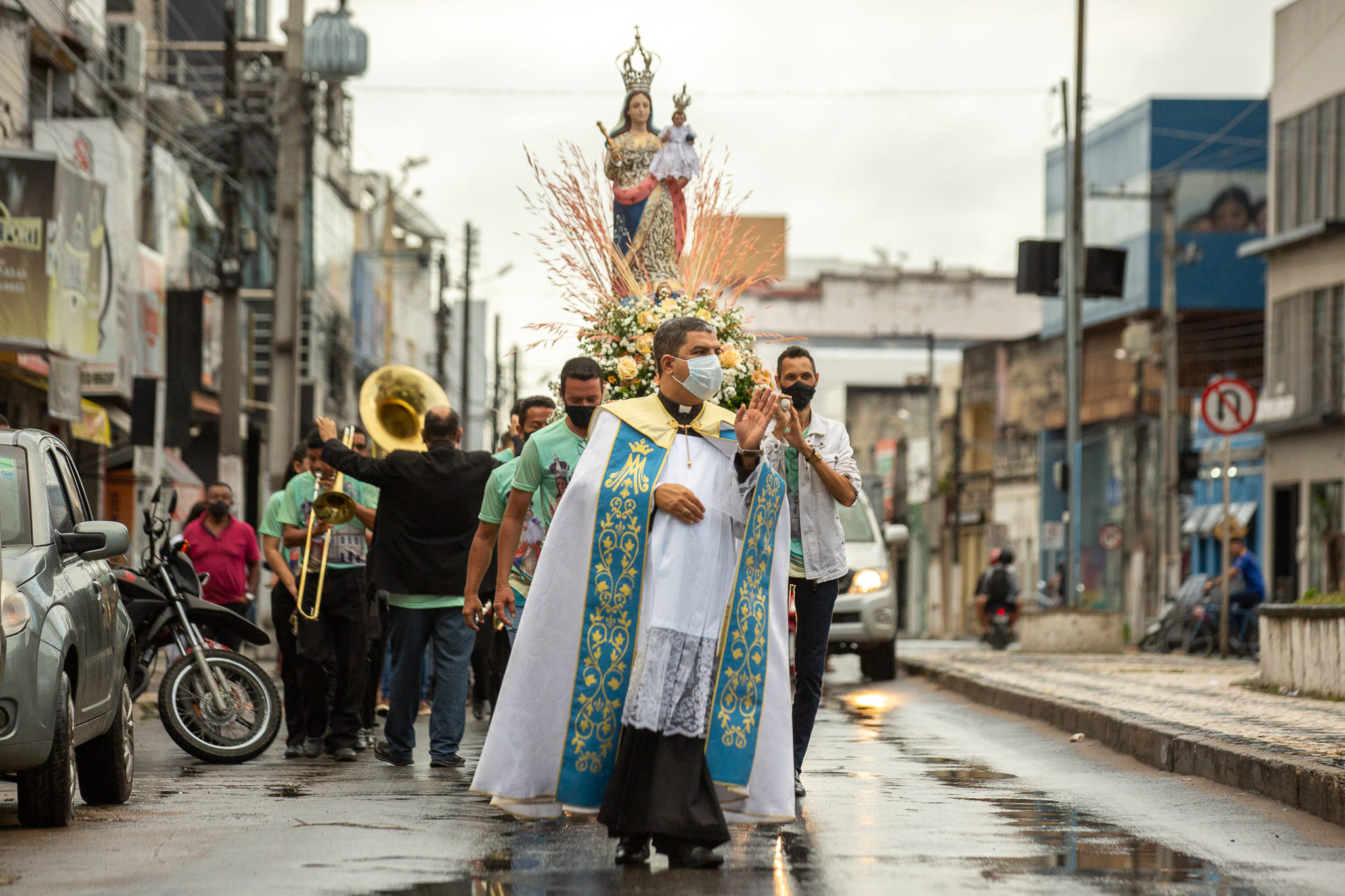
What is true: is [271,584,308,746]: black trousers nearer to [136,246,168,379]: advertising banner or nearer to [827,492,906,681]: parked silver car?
[827,492,906,681]: parked silver car

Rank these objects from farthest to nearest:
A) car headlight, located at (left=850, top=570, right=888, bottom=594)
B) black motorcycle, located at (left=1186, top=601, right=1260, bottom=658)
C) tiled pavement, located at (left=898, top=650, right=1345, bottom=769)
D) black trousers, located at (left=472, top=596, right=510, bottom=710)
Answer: black motorcycle, located at (left=1186, top=601, right=1260, bottom=658)
car headlight, located at (left=850, top=570, right=888, bottom=594)
black trousers, located at (left=472, top=596, right=510, bottom=710)
tiled pavement, located at (left=898, top=650, right=1345, bottom=769)

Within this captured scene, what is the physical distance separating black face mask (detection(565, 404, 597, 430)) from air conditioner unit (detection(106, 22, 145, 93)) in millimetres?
23273

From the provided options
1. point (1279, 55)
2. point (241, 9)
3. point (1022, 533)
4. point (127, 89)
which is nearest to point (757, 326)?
point (1022, 533)

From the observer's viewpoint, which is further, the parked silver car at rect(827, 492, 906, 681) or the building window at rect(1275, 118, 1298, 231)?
the building window at rect(1275, 118, 1298, 231)

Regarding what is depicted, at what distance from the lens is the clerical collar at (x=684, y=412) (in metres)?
6.84

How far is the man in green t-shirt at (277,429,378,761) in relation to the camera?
1112cm

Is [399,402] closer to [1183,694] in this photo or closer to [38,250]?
[1183,694]

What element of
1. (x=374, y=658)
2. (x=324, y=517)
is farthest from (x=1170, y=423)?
(x=324, y=517)

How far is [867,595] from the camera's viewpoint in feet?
67.3

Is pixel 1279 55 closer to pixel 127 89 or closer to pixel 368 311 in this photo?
pixel 127 89

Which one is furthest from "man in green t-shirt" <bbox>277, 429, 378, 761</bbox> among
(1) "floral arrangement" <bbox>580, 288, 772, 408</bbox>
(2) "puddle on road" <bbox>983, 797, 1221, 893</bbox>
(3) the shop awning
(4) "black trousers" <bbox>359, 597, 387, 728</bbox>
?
(3) the shop awning

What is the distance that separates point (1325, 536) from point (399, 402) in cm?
2554

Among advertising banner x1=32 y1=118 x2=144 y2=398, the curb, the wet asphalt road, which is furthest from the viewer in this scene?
advertising banner x1=32 y1=118 x2=144 y2=398

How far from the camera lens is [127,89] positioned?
30594 mm
